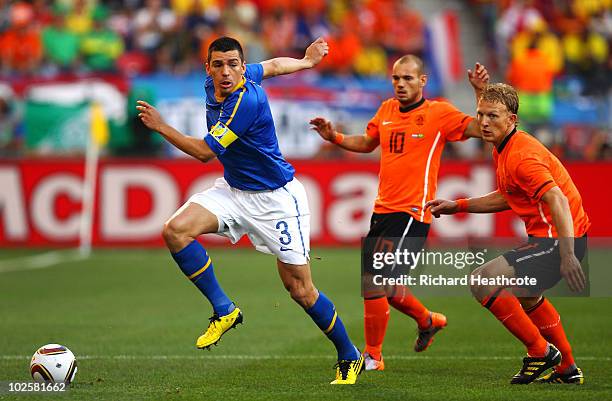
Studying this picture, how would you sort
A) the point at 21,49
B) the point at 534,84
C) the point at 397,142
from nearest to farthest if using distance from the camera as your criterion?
the point at 397,142, the point at 534,84, the point at 21,49

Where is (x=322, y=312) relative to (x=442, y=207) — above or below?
below

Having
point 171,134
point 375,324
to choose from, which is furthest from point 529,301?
point 171,134

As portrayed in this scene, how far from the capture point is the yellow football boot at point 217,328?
7.63 meters

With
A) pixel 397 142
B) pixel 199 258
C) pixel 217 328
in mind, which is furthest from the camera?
pixel 397 142

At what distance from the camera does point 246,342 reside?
9977 mm

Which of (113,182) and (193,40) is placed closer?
(113,182)

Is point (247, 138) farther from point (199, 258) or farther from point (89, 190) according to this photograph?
point (89, 190)

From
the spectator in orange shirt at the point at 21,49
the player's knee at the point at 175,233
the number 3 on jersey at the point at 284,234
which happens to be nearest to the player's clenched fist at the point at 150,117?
the player's knee at the point at 175,233

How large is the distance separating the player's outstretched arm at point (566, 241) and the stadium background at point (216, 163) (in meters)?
0.93

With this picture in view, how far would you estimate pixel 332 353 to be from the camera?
936cm

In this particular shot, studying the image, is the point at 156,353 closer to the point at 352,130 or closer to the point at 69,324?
the point at 69,324

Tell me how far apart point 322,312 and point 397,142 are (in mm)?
1795

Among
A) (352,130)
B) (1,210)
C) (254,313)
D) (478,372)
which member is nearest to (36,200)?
(1,210)

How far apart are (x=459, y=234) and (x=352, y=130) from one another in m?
3.49
